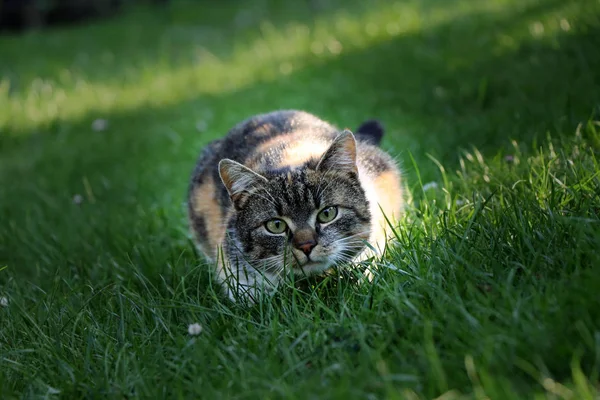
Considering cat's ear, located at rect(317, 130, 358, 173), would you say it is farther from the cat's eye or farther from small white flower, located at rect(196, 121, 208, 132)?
small white flower, located at rect(196, 121, 208, 132)

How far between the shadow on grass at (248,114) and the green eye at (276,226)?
55cm

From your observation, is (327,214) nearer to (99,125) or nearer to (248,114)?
(248,114)

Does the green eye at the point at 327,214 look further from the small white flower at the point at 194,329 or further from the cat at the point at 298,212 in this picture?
the small white flower at the point at 194,329

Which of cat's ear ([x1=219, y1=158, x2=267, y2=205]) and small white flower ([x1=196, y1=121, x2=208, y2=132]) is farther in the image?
small white flower ([x1=196, y1=121, x2=208, y2=132])

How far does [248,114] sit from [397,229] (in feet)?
10.6

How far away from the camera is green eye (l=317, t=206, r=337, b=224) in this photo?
295 cm

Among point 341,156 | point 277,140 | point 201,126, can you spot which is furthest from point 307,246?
point 201,126

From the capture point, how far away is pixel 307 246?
2.78 m

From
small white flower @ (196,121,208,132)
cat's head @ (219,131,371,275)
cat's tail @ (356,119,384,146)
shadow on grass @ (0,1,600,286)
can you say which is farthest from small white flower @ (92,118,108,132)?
cat's head @ (219,131,371,275)

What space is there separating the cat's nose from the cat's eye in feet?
0.54

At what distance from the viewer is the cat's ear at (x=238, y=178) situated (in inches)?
117

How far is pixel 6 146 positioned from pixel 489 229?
6197mm

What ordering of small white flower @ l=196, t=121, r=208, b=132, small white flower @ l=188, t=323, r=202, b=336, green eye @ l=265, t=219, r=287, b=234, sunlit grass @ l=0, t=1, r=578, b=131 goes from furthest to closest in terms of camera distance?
sunlit grass @ l=0, t=1, r=578, b=131 → small white flower @ l=196, t=121, r=208, b=132 → green eye @ l=265, t=219, r=287, b=234 → small white flower @ l=188, t=323, r=202, b=336

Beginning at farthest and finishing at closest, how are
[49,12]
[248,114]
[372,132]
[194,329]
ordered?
1. [49,12]
2. [248,114]
3. [372,132]
4. [194,329]
